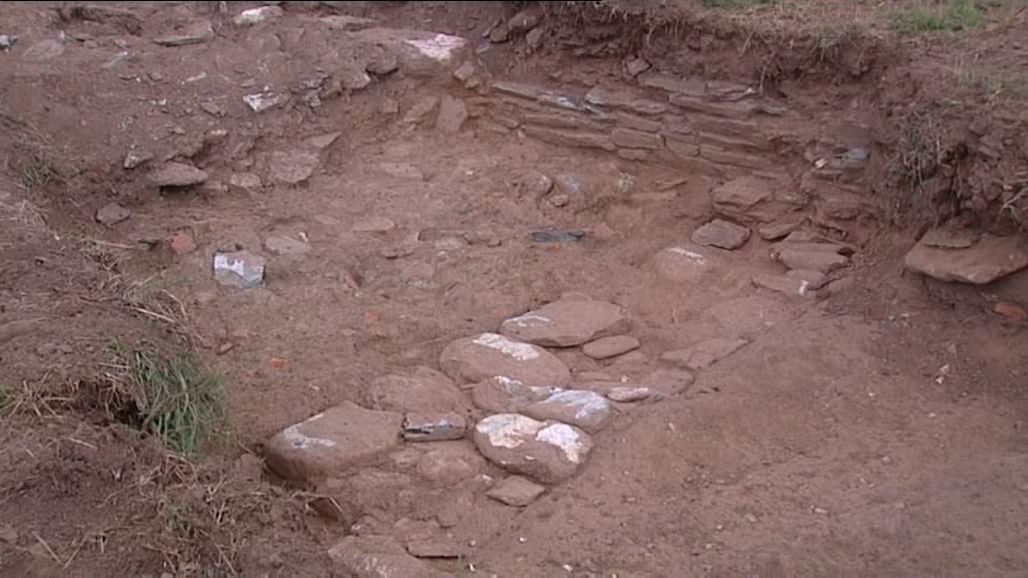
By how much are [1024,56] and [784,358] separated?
1.55m

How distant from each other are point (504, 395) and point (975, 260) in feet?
5.73

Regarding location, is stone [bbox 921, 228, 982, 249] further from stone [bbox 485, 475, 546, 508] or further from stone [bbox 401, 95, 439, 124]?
stone [bbox 401, 95, 439, 124]

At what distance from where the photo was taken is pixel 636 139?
5.63m

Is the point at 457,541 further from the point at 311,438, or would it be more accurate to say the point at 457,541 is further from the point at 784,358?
the point at 784,358

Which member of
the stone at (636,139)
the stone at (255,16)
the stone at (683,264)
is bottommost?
the stone at (683,264)

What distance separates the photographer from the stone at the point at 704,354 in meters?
4.37

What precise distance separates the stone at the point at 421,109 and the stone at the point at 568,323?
68.2 inches

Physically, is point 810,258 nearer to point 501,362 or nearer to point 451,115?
point 501,362

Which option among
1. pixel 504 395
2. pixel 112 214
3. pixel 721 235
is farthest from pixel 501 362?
pixel 112 214

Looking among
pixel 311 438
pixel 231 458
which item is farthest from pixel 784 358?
pixel 231 458

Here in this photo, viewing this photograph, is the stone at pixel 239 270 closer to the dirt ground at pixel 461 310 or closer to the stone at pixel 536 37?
the dirt ground at pixel 461 310

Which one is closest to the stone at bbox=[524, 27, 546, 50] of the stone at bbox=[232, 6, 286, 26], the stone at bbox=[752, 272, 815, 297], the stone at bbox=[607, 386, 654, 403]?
the stone at bbox=[232, 6, 286, 26]

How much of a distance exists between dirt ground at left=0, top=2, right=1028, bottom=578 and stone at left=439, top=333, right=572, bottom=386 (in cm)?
11

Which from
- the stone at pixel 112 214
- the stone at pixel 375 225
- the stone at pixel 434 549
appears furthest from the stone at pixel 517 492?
the stone at pixel 112 214
